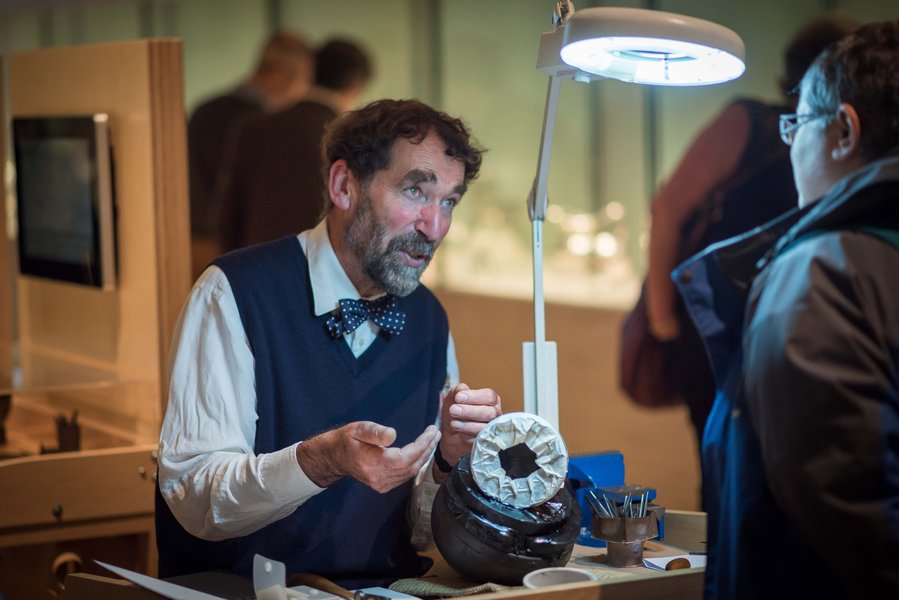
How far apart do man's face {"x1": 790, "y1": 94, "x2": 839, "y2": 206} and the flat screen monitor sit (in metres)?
2.38

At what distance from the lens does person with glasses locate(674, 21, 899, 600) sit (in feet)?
4.27

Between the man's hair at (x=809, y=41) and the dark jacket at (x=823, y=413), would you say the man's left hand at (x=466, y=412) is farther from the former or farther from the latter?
the man's hair at (x=809, y=41)

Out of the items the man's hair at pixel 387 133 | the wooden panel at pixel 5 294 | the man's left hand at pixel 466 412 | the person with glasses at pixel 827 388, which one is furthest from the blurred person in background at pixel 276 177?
the person with glasses at pixel 827 388

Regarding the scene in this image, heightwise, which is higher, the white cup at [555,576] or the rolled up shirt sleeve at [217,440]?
the rolled up shirt sleeve at [217,440]

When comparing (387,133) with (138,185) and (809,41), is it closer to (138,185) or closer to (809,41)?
(138,185)

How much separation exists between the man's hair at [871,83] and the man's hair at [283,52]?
485cm

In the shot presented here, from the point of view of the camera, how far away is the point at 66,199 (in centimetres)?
356

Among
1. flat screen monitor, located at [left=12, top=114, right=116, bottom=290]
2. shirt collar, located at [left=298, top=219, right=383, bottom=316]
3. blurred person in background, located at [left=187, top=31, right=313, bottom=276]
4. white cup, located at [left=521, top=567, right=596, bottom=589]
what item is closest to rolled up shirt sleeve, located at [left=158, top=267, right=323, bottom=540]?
shirt collar, located at [left=298, top=219, right=383, bottom=316]

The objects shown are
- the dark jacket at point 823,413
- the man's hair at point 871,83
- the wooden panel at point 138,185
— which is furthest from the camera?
the wooden panel at point 138,185

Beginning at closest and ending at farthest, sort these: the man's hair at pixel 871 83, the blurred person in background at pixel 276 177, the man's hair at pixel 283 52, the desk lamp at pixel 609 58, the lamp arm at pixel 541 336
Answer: the man's hair at pixel 871 83, the desk lamp at pixel 609 58, the lamp arm at pixel 541 336, the blurred person in background at pixel 276 177, the man's hair at pixel 283 52

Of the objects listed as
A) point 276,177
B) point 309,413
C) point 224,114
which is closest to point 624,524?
point 309,413

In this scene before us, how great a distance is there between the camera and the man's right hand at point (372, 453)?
1.70m

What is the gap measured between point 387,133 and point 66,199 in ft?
5.68

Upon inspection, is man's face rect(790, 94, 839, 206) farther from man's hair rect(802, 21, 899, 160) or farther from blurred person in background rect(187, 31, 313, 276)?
blurred person in background rect(187, 31, 313, 276)
